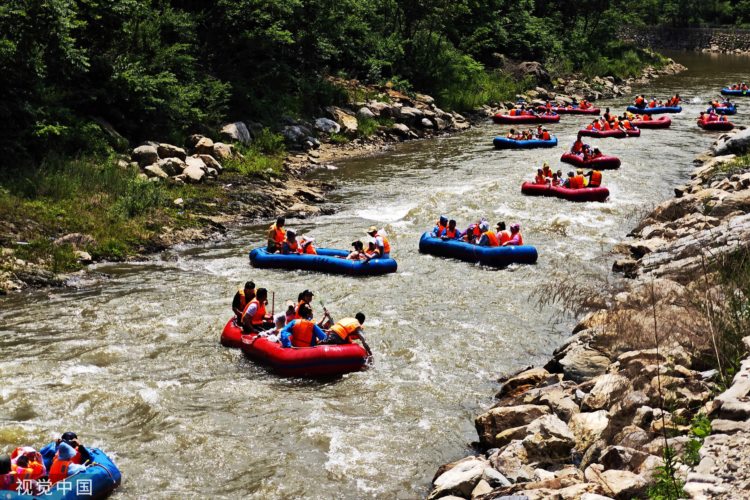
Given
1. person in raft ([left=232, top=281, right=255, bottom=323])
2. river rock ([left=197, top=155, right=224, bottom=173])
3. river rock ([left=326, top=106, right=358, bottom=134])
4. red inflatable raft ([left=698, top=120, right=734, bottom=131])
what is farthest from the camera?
red inflatable raft ([left=698, top=120, right=734, bottom=131])

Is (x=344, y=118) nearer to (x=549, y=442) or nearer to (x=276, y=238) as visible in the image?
(x=276, y=238)

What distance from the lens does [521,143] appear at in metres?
30.1

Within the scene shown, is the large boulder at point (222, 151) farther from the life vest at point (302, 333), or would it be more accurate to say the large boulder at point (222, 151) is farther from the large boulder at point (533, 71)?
the large boulder at point (533, 71)

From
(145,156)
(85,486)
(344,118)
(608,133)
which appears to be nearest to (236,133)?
(145,156)

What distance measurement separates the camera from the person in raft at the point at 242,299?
542 inches

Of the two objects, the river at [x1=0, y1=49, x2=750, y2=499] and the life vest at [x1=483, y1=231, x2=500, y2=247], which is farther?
the life vest at [x1=483, y1=231, x2=500, y2=247]

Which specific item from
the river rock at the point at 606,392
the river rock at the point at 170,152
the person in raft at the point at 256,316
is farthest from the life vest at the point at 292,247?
the river rock at the point at 606,392

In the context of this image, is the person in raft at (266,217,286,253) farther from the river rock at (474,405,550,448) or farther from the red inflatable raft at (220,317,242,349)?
the river rock at (474,405,550,448)

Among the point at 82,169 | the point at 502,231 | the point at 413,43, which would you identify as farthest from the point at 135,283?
the point at 413,43

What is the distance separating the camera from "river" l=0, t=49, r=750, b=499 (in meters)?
9.91

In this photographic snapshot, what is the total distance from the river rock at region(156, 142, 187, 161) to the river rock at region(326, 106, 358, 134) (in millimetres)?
8803

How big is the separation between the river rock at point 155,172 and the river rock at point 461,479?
14.2 metres

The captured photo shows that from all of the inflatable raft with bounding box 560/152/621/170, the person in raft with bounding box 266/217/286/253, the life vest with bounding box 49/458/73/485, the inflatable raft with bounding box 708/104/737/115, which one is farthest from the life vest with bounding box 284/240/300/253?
the inflatable raft with bounding box 708/104/737/115

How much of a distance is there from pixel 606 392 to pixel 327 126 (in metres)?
21.9
